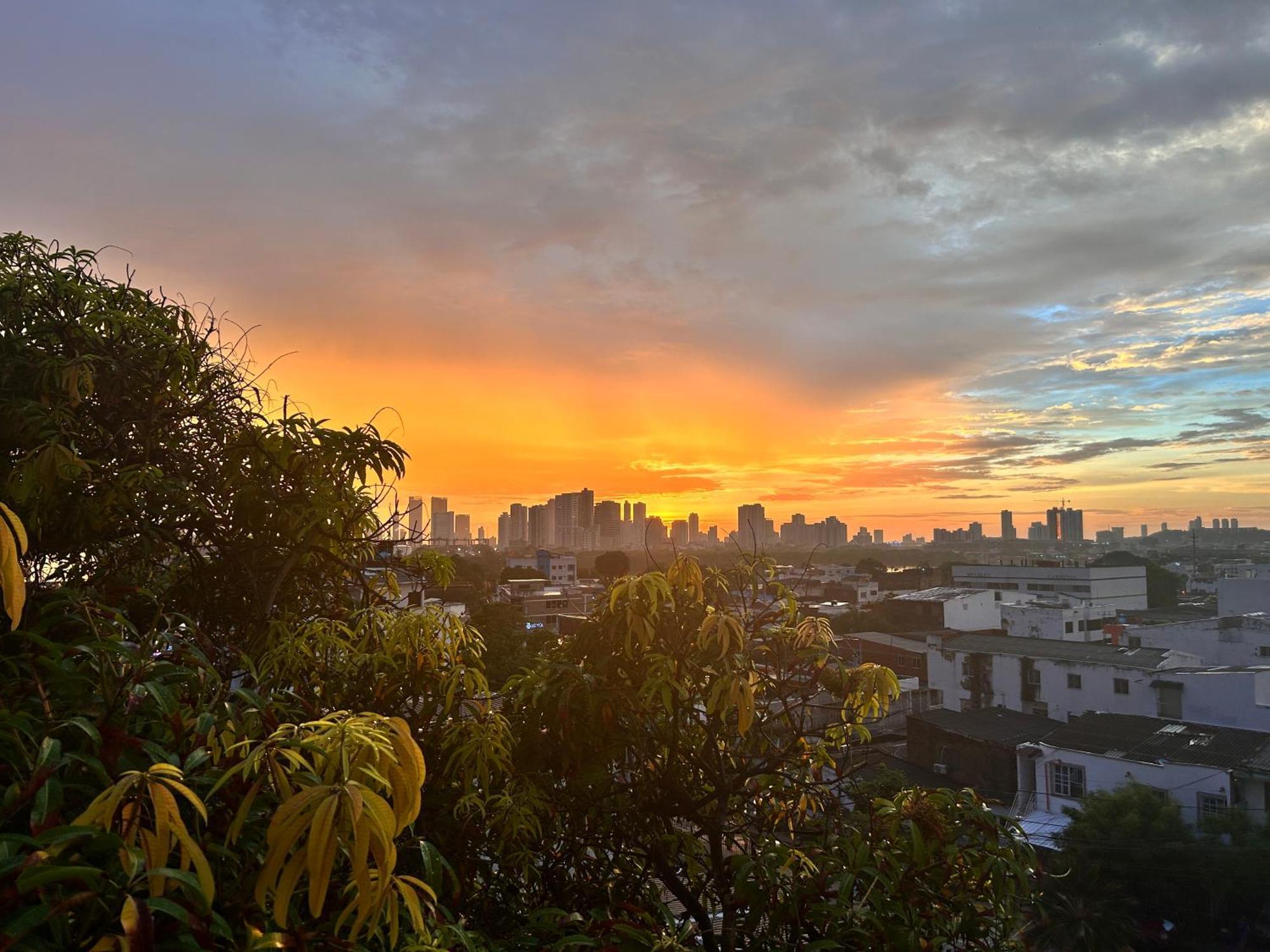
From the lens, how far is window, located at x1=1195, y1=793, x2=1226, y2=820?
31.2 ft

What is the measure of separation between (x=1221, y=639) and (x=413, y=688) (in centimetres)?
2110

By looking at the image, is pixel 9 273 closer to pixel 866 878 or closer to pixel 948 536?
pixel 866 878

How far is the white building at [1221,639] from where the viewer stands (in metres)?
16.8

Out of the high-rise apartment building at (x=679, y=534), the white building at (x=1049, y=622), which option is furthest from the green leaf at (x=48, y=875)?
the white building at (x=1049, y=622)

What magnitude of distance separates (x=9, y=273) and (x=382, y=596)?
1.35 m

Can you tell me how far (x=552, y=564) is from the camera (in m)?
43.4

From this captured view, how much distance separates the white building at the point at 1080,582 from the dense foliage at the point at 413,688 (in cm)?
3198

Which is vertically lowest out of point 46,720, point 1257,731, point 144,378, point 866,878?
point 1257,731

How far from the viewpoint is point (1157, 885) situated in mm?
8500

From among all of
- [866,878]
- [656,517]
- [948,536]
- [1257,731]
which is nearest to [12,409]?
[656,517]

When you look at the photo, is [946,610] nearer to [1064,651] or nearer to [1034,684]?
[1064,651]

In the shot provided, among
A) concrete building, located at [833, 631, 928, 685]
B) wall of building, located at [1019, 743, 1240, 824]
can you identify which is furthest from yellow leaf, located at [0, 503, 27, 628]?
concrete building, located at [833, 631, 928, 685]

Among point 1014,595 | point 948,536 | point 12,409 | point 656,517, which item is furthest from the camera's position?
point 948,536

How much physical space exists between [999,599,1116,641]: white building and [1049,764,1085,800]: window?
10045 mm
